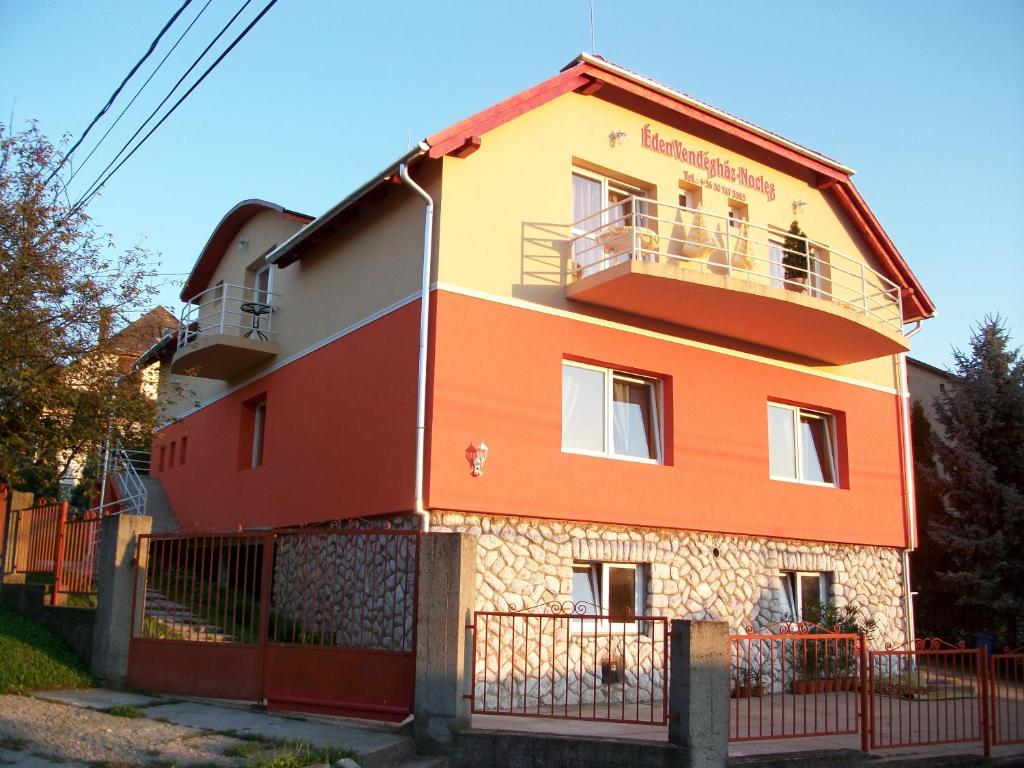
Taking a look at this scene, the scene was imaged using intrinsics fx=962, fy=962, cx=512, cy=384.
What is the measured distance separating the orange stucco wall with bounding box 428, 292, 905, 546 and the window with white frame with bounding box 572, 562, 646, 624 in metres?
0.71

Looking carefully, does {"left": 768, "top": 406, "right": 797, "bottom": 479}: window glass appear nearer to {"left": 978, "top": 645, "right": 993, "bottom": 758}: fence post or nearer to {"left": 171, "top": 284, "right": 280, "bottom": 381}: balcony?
{"left": 978, "top": 645, "right": 993, "bottom": 758}: fence post

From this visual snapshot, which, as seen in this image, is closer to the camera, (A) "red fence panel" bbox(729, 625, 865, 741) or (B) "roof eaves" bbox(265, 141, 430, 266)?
(A) "red fence panel" bbox(729, 625, 865, 741)

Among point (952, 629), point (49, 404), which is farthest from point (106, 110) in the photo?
point (952, 629)

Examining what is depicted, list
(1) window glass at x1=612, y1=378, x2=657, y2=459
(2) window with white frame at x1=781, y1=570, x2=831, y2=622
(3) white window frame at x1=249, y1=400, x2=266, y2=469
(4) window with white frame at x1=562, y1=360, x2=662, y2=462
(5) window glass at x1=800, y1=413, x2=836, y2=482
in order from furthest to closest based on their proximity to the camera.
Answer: (3) white window frame at x1=249, y1=400, x2=266, y2=469 → (5) window glass at x1=800, y1=413, x2=836, y2=482 → (2) window with white frame at x1=781, y1=570, x2=831, y2=622 → (1) window glass at x1=612, y1=378, x2=657, y2=459 → (4) window with white frame at x1=562, y1=360, x2=662, y2=462

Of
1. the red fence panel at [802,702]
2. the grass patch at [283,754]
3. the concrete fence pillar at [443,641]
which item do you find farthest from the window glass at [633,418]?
the grass patch at [283,754]

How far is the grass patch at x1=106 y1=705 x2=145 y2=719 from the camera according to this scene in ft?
30.0

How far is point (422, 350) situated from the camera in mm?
12211

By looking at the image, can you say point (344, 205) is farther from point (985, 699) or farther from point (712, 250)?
point (985, 699)

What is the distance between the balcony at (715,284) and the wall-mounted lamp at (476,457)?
2708 millimetres

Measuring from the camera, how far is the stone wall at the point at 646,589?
11.9m

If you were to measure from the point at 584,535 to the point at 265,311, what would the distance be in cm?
741

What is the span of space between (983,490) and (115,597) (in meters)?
16.4

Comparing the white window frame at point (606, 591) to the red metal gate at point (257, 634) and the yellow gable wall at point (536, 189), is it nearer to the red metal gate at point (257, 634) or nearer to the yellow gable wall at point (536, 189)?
the red metal gate at point (257, 634)

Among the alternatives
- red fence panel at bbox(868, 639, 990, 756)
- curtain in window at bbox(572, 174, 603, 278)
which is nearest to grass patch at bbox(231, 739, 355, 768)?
red fence panel at bbox(868, 639, 990, 756)
